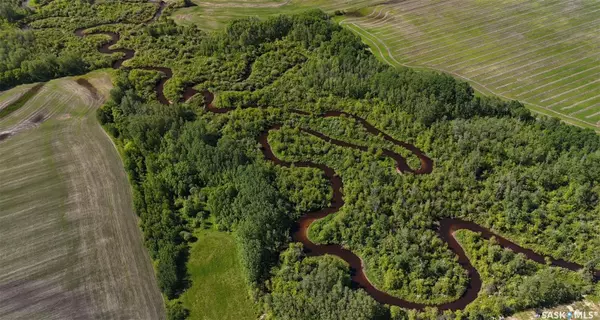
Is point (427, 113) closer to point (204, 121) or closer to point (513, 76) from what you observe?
point (513, 76)

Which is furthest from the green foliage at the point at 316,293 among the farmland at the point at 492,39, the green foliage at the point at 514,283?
the farmland at the point at 492,39

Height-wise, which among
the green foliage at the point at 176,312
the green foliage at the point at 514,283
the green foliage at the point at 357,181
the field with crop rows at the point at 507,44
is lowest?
the green foliage at the point at 176,312

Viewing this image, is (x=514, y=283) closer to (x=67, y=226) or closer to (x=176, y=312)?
(x=176, y=312)

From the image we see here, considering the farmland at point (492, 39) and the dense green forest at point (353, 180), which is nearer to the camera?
the dense green forest at point (353, 180)

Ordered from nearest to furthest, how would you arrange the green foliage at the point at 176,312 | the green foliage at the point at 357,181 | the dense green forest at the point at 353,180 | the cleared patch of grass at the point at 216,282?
the green foliage at the point at 176,312, the cleared patch of grass at the point at 216,282, the dense green forest at the point at 353,180, the green foliage at the point at 357,181

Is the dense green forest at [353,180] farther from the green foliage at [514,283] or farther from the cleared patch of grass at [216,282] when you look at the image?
the cleared patch of grass at [216,282]

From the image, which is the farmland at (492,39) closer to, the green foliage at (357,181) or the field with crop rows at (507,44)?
the field with crop rows at (507,44)

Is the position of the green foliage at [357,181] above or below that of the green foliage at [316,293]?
above

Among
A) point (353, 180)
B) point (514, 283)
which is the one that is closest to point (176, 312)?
point (353, 180)

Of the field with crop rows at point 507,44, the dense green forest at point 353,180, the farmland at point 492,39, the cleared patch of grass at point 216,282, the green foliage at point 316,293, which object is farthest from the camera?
the farmland at point 492,39
